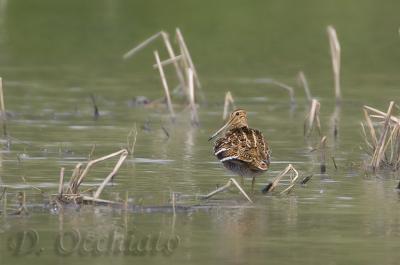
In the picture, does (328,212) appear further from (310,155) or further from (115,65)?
(115,65)

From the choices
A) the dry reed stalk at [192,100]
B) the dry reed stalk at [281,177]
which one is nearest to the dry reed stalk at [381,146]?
the dry reed stalk at [281,177]

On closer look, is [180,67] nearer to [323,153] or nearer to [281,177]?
[323,153]

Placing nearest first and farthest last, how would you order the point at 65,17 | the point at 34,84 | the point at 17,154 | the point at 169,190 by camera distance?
the point at 169,190
the point at 17,154
the point at 34,84
the point at 65,17

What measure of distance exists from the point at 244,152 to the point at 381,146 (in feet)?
5.80

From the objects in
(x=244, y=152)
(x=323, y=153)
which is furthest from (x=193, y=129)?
(x=244, y=152)

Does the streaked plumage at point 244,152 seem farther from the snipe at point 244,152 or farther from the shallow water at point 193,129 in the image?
the shallow water at point 193,129

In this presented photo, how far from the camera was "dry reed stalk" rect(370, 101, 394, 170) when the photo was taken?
13172 mm

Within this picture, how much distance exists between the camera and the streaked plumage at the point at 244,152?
12.2 metres

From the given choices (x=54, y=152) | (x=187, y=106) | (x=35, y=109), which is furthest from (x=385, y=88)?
(x=54, y=152)

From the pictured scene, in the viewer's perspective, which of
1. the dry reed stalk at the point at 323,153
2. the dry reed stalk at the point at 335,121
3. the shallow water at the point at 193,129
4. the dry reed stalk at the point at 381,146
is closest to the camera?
the shallow water at the point at 193,129

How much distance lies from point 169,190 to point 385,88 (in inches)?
363

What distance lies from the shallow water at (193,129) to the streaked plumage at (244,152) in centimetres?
24

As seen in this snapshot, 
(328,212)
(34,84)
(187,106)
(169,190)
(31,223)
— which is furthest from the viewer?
(34,84)

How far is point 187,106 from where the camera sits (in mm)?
17969
